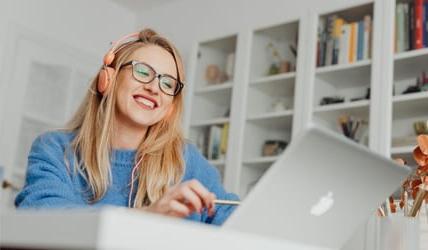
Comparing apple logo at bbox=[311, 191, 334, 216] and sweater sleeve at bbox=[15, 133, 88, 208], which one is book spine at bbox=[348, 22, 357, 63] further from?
apple logo at bbox=[311, 191, 334, 216]

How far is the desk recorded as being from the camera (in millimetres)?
664

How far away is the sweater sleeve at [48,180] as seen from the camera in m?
1.35

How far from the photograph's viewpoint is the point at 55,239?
0.70 m

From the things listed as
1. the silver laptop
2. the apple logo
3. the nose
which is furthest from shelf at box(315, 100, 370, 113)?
the apple logo

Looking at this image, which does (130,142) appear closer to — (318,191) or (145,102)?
(145,102)

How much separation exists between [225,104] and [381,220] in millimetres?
2515

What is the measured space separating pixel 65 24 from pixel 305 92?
5.78 feet

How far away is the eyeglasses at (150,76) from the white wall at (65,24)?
2.10 metres

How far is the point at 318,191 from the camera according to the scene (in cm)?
100

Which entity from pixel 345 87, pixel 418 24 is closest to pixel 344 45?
pixel 345 87

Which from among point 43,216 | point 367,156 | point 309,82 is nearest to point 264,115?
point 309,82

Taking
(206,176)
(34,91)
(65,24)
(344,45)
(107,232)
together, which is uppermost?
(65,24)

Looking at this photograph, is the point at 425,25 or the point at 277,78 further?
the point at 277,78

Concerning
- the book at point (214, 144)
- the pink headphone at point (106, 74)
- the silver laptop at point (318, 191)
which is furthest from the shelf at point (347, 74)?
the silver laptop at point (318, 191)
